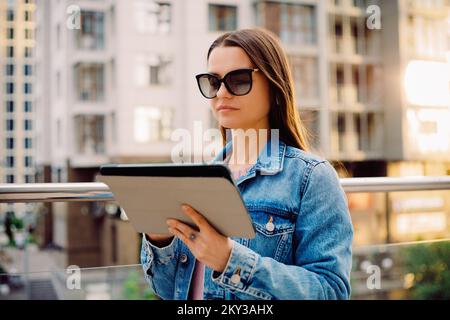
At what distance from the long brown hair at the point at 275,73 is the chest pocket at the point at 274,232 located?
5.4 inches

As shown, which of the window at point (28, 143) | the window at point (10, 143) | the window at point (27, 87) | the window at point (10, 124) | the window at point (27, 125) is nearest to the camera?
the window at point (27, 87)

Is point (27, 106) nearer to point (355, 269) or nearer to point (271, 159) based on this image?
point (355, 269)

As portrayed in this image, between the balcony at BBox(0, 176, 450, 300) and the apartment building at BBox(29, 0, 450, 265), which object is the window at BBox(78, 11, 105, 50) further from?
the balcony at BBox(0, 176, 450, 300)

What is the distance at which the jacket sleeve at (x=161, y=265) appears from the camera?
879mm

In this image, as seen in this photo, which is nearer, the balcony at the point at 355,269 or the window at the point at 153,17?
the balcony at the point at 355,269

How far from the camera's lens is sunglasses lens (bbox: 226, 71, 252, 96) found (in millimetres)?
862

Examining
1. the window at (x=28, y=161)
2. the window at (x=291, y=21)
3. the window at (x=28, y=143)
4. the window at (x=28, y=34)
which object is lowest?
the window at (x=28, y=161)

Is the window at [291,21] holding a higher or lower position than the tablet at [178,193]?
higher

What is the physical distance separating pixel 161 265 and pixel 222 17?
11.4 m

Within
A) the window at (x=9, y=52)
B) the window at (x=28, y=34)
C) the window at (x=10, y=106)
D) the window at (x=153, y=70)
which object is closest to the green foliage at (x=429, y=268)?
the window at (x=153, y=70)

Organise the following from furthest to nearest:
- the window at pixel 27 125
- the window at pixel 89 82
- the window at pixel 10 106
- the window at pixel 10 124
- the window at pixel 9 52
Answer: the window at pixel 10 124 < the window at pixel 27 125 < the window at pixel 10 106 < the window at pixel 9 52 < the window at pixel 89 82

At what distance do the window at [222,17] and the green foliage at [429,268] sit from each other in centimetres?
1045

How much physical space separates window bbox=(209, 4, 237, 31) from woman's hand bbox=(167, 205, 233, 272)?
37.4 feet
